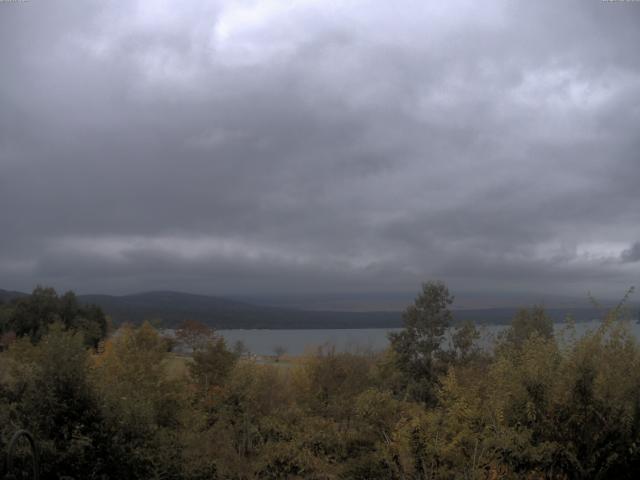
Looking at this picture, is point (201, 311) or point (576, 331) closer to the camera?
point (576, 331)

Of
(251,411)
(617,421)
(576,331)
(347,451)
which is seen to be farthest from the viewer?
(251,411)

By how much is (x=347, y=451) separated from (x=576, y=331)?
6.30 meters

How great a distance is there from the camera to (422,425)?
41.1ft

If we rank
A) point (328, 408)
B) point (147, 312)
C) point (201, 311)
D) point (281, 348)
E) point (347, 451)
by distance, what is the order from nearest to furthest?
point (347, 451), point (328, 408), point (281, 348), point (147, 312), point (201, 311)

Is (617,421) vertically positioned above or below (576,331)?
below

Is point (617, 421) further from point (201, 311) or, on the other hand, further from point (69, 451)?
point (201, 311)

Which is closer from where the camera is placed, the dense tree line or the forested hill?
the dense tree line

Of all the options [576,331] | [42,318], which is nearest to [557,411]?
[576,331]

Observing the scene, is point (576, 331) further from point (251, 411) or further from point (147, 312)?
point (147, 312)

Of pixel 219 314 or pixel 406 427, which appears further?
pixel 219 314

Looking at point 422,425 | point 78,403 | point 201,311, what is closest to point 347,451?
point 422,425

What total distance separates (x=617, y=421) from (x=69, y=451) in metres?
8.70

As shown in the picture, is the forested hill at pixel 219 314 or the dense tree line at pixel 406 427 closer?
the dense tree line at pixel 406 427

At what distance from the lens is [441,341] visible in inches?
1580
